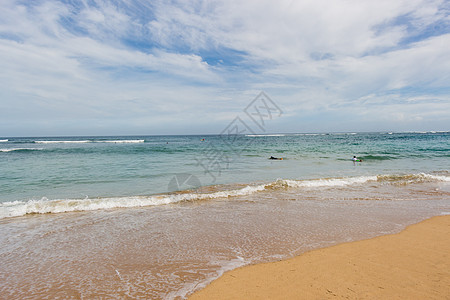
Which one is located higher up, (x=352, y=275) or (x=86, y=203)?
(x=352, y=275)

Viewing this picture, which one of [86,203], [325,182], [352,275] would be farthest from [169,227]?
[325,182]

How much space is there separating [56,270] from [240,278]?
2922mm

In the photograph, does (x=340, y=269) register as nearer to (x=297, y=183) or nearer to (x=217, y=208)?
(x=217, y=208)

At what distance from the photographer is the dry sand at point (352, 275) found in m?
3.05

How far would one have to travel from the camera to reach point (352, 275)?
345 centimetres

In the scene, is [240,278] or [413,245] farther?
[413,245]

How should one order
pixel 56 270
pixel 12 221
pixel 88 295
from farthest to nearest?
pixel 12 221 → pixel 56 270 → pixel 88 295

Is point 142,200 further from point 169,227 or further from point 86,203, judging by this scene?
point 169,227

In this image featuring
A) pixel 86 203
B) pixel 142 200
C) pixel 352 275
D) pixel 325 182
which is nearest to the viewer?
pixel 352 275

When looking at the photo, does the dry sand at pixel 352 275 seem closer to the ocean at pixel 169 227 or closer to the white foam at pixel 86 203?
the ocean at pixel 169 227

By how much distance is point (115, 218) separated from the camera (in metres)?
6.49

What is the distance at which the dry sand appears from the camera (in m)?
3.05

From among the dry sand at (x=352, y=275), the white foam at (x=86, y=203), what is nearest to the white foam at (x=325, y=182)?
the white foam at (x=86, y=203)

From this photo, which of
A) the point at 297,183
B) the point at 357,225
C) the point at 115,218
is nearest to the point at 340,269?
the point at 357,225
